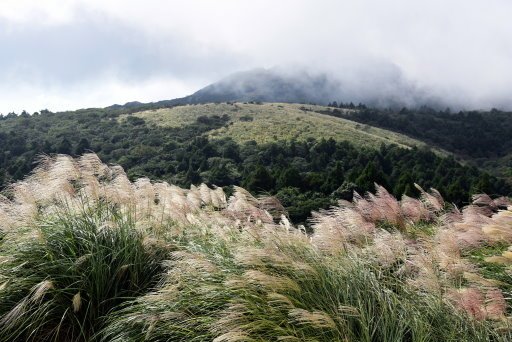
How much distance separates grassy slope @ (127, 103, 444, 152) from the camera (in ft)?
217

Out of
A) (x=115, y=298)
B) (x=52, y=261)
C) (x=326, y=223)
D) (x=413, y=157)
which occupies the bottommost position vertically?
(x=413, y=157)

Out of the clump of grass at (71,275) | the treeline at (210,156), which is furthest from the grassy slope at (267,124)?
the clump of grass at (71,275)

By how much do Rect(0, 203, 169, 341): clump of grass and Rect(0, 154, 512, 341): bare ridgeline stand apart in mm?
17

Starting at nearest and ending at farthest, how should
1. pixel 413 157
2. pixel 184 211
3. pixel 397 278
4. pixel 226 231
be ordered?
pixel 397 278 < pixel 226 231 < pixel 184 211 < pixel 413 157

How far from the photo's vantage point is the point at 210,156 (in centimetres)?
5462

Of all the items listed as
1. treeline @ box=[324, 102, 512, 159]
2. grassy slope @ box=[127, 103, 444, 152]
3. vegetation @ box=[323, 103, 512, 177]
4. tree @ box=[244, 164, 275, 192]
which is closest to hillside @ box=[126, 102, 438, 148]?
grassy slope @ box=[127, 103, 444, 152]

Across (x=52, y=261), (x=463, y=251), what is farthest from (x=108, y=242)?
(x=463, y=251)

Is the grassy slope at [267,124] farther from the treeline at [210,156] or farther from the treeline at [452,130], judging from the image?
the treeline at [452,130]

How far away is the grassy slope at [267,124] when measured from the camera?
217ft

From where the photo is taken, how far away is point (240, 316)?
339 cm

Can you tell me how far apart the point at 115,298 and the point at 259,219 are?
5.95 feet

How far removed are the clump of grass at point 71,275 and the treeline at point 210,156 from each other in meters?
29.2

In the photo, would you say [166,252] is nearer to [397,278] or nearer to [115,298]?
[115,298]

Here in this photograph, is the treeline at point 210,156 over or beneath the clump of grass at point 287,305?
beneath
